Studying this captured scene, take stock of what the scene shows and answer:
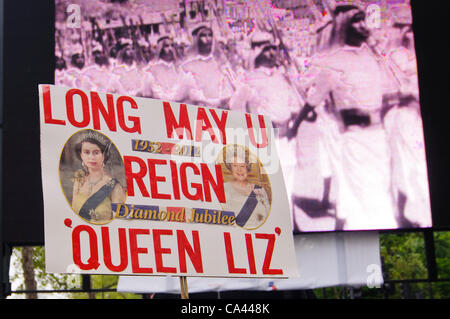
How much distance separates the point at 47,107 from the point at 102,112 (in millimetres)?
329

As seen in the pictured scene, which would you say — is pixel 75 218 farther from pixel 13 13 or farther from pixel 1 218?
pixel 13 13

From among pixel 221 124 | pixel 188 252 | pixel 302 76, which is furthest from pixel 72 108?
pixel 302 76

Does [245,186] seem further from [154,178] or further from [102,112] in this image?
[102,112]

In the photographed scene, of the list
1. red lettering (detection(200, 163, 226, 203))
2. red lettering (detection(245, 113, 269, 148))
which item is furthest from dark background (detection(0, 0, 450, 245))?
red lettering (detection(200, 163, 226, 203))

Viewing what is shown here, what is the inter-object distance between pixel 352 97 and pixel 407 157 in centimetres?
89

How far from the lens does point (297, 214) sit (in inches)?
328

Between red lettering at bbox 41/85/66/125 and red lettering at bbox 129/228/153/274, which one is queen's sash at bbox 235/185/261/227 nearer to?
red lettering at bbox 129/228/153/274

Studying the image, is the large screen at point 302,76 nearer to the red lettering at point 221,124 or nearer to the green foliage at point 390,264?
the green foliage at point 390,264

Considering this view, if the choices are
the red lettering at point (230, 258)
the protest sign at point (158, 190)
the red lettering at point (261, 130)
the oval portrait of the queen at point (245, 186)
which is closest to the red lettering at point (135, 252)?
the protest sign at point (158, 190)

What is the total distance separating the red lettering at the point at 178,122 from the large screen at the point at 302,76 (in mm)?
3668

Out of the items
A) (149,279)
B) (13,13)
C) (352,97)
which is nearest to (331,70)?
(352,97)

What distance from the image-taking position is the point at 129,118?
15.2 ft

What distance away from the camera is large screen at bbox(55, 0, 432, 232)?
8328 millimetres

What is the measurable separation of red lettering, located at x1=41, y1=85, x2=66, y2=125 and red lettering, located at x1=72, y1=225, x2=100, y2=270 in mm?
620
